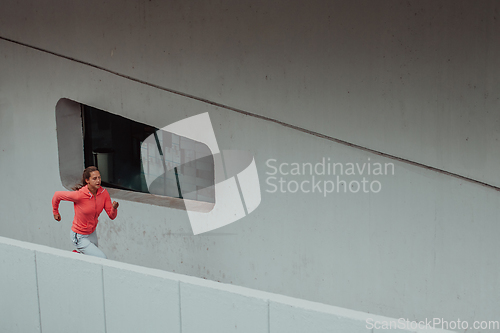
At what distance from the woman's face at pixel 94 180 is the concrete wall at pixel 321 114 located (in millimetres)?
924

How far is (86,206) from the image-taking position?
15.0 feet

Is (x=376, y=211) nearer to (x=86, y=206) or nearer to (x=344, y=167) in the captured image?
(x=344, y=167)

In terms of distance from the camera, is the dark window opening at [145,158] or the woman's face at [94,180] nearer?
the woman's face at [94,180]

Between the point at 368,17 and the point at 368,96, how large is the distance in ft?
2.03

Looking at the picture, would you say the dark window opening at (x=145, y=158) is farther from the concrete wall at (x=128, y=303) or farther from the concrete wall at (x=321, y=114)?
the concrete wall at (x=128, y=303)

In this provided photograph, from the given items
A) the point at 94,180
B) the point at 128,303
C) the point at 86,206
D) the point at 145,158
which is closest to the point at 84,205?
the point at 86,206

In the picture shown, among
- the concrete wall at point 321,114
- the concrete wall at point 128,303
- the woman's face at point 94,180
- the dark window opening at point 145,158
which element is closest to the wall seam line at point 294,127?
the concrete wall at point 321,114

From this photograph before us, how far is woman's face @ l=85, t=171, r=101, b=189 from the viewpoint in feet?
14.5

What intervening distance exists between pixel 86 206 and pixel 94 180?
27cm

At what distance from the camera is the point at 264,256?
4.85 meters

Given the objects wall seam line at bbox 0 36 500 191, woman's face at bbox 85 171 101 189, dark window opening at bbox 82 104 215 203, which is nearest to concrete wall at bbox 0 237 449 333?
woman's face at bbox 85 171 101 189

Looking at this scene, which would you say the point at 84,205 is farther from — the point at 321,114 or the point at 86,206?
the point at 321,114

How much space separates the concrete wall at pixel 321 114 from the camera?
3.83 meters

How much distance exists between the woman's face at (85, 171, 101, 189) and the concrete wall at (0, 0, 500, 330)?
3.03 ft
